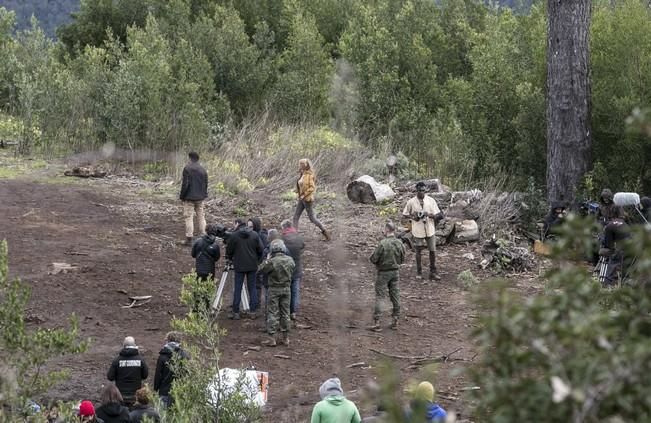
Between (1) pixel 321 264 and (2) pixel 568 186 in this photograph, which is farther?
(2) pixel 568 186

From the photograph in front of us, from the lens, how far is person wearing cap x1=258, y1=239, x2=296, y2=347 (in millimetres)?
12047

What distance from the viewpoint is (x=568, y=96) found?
17125 millimetres

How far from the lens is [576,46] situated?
1698 centimetres

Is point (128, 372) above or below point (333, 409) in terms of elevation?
below

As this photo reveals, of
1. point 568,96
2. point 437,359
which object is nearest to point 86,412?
point 437,359

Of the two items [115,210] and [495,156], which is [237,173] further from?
[495,156]

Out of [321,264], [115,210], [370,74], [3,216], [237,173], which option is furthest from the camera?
[370,74]

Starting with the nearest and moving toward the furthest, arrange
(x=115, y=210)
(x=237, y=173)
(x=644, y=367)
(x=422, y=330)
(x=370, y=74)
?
(x=644, y=367), (x=422, y=330), (x=115, y=210), (x=237, y=173), (x=370, y=74)

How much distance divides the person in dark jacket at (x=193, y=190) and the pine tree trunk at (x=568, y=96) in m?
5.89

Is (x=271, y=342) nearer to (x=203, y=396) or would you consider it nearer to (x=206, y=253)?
(x=206, y=253)

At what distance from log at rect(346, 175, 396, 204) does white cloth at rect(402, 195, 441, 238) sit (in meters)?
3.58

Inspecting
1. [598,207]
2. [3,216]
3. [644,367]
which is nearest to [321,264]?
[598,207]

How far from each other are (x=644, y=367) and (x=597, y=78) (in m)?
15.5

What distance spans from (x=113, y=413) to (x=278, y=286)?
352 cm
